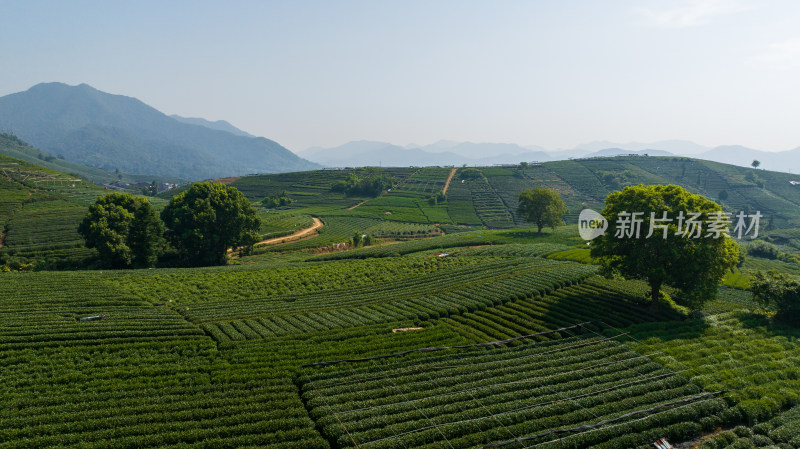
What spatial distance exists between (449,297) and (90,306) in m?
33.9

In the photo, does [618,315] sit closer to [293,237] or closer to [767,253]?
[293,237]

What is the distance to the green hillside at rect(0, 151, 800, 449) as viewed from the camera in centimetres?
2027

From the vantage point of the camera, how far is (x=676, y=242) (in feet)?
123

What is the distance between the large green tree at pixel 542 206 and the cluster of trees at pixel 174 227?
59.3 m

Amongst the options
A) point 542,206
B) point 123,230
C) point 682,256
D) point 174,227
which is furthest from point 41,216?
point 682,256

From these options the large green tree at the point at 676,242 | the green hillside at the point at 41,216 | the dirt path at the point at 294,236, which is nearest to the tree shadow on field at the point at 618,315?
the large green tree at the point at 676,242

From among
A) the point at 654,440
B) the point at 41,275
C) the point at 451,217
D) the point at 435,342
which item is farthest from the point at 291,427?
the point at 451,217

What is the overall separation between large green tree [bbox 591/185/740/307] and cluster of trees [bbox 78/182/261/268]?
180ft

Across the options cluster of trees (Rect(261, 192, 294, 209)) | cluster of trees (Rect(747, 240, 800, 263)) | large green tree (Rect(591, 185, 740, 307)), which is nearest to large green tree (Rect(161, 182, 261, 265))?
large green tree (Rect(591, 185, 740, 307))

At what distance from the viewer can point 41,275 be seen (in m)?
44.7

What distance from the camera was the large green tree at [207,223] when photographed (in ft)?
202

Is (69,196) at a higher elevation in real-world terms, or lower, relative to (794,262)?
higher

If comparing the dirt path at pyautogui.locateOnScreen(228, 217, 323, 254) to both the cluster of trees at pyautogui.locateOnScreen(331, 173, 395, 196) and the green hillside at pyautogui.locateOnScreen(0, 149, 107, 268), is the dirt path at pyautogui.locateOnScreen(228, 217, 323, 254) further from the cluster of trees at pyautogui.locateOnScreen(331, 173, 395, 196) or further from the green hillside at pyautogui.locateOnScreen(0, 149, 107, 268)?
the cluster of trees at pyautogui.locateOnScreen(331, 173, 395, 196)

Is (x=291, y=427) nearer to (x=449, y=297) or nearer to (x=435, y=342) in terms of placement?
(x=435, y=342)
